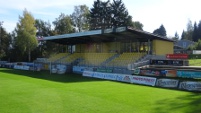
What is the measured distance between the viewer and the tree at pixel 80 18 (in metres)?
64.2

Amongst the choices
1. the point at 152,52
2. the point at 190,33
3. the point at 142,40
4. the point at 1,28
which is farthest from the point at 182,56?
the point at 190,33

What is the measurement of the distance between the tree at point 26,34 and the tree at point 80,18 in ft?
46.9

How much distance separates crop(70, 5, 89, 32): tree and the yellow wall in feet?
113

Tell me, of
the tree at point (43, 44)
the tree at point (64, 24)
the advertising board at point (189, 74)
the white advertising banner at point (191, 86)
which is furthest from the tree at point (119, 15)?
the white advertising banner at point (191, 86)

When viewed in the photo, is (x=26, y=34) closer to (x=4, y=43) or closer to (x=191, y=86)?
(x=4, y=43)

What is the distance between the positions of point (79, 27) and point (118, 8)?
1191 cm

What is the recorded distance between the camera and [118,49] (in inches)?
1394

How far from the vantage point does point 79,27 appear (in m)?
64.3

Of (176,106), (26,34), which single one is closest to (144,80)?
(176,106)

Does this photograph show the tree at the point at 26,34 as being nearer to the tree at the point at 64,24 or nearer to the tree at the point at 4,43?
the tree at the point at 4,43

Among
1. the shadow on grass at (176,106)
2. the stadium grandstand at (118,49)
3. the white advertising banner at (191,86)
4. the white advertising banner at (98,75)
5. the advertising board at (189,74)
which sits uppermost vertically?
the stadium grandstand at (118,49)

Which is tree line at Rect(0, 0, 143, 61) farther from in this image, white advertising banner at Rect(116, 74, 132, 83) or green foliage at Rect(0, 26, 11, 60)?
white advertising banner at Rect(116, 74, 132, 83)

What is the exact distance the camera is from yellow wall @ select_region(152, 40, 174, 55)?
30.8 m

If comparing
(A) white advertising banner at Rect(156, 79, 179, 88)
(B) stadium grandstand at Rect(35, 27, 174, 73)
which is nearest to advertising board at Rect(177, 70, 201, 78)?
(A) white advertising banner at Rect(156, 79, 179, 88)
